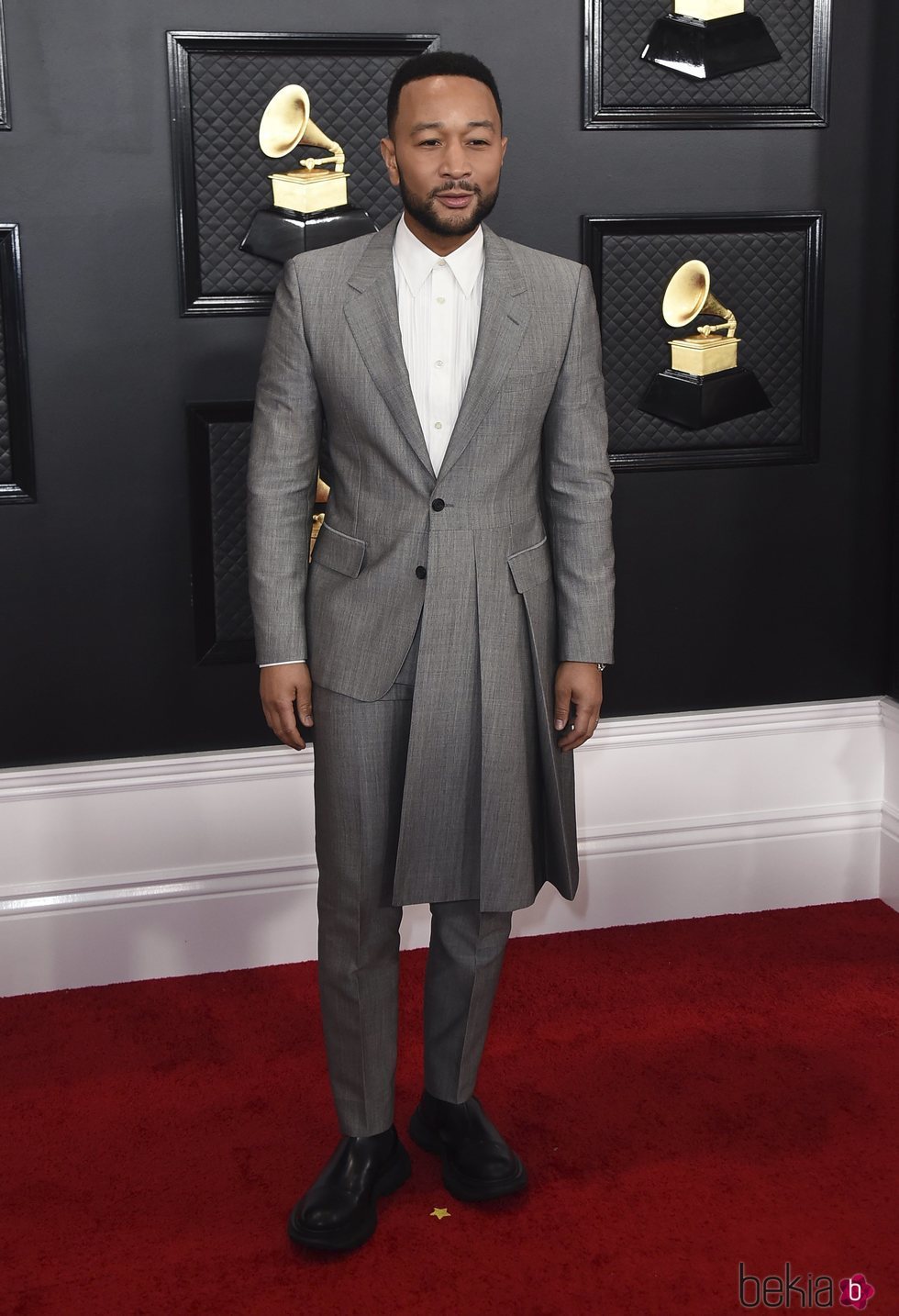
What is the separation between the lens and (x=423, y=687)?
195 centimetres

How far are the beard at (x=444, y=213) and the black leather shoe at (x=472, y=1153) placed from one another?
4.36 feet

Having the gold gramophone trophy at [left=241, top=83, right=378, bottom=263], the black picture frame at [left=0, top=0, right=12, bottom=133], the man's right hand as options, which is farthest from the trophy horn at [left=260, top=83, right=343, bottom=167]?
the man's right hand

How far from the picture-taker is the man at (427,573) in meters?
1.91

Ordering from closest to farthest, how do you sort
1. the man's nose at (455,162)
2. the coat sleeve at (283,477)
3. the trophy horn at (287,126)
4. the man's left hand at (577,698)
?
the man's nose at (455,162), the coat sleeve at (283,477), the man's left hand at (577,698), the trophy horn at (287,126)

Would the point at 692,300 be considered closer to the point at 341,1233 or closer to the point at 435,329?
the point at 435,329

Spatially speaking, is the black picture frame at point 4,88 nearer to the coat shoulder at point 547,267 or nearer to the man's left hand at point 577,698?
the coat shoulder at point 547,267

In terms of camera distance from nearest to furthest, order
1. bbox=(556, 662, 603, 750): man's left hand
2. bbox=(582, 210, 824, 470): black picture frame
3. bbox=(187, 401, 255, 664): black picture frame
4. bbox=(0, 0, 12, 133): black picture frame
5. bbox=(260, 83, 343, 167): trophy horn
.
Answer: bbox=(556, 662, 603, 750): man's left hand, bbox=(0, 0, 12, 133): black picture frame, bbox=(260, 83, 343, 167): trophy horn, bbox=(187, 401, 255, 664): black picture frame, bbox=(582, 210, 824, 470): black picture frame

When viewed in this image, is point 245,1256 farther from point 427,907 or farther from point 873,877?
point 873,877

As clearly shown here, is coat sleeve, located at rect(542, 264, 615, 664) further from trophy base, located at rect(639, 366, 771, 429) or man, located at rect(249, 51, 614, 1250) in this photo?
trophy base, located at rect(639, 366, 771, 429)

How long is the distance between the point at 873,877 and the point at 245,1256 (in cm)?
180

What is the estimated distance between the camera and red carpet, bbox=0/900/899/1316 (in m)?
1.96

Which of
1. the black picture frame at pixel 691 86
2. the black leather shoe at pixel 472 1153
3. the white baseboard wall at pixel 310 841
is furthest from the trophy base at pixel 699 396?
the black leather shoe at pixel 472 1153

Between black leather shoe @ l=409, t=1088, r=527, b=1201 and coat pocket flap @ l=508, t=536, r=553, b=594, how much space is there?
84 cm

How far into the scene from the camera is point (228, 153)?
2.60m
